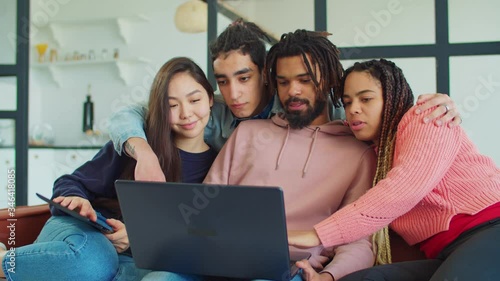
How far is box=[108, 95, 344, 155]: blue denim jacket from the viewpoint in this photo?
58.4 inches

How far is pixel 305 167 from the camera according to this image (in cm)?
143

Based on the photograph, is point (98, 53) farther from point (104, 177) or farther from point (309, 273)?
point (309, 273)

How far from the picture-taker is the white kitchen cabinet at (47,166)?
449 centimetres

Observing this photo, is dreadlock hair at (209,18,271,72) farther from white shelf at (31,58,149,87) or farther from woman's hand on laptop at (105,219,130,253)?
white shelf at (31,58,149,87)

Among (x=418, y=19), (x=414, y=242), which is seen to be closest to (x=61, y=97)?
(x=418, y=19)

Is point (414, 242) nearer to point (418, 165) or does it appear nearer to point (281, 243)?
point (418, 165)

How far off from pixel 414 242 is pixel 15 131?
94.4 inches

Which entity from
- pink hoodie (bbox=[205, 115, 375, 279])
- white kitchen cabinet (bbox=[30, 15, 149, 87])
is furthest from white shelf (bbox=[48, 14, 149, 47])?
pink hoodie (bbox=[205, 115, 375, 279])

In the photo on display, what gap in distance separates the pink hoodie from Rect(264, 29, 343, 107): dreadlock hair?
0.12 meters

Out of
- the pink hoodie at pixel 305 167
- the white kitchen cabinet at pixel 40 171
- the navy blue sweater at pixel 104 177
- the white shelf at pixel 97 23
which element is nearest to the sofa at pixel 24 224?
the navy blue sweater at pixel 104 177

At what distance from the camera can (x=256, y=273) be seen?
1046 millimetres

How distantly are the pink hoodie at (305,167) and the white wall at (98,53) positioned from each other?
3208mm

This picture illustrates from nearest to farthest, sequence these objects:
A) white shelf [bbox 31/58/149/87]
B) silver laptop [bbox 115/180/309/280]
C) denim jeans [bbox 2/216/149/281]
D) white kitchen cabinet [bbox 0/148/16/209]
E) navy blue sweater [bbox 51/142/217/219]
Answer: silver laptop [bbox 115/180/309/280] → denim jeans [bbox 2/216/149/281] → navy blue sweater [bbox 51/142/217/219] → white kitchen cabinet [bbox 0/148/16/209] → white shelf [bbox 31/58/149/87]

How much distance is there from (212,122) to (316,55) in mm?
437
